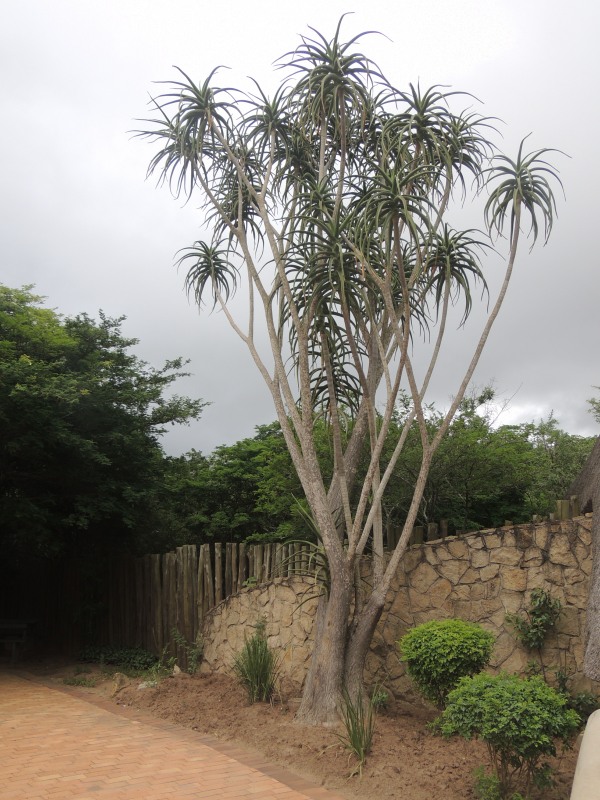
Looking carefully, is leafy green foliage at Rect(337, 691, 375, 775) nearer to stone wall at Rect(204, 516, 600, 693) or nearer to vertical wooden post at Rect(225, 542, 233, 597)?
stone wall at Rect(204, 516, 600, 693)

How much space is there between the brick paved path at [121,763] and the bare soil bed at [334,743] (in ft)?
0.73

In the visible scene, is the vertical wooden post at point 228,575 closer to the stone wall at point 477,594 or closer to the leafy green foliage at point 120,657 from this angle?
the stone wall at point 477,594

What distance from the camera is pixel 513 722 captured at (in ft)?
16.8

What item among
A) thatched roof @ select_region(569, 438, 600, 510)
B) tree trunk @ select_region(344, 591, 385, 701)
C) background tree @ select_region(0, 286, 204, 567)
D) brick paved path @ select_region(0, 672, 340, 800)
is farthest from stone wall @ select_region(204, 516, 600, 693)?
background tree @ select_region(0, 286, 204, 567)

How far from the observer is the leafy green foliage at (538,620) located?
7480 mm

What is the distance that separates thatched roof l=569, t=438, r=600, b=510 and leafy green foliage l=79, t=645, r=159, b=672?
651cm

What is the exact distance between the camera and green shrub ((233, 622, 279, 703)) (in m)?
8.31

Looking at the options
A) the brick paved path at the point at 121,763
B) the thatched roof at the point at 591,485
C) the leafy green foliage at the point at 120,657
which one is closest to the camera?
the brick paved path at the point at 121,763

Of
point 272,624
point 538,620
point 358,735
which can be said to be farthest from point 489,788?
point 272,624

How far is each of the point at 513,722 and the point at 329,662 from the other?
2748 millimetres

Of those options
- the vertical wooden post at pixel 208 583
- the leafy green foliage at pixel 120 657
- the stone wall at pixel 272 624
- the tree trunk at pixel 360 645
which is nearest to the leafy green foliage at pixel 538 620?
the tree trunk at pixel 360 645

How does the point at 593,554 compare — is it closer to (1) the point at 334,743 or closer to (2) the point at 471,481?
(1) the point at 334,743

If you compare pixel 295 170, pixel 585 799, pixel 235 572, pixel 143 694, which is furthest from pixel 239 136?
pixel 585 799

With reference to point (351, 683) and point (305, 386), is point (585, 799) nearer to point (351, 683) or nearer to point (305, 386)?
point (351, 683)
